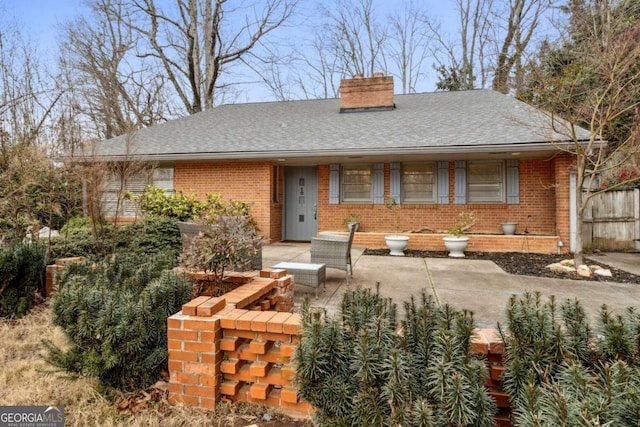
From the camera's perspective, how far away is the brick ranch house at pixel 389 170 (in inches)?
328

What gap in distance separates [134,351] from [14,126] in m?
14.4

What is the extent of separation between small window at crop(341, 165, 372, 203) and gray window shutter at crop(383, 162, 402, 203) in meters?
0.63

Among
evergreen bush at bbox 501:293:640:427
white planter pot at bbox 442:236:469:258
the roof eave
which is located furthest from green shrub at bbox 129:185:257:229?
evergreen bush at bbox 501:293:640:427

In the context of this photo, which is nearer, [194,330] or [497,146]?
[194,330]

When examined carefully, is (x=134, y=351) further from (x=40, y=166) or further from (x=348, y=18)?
(x=348, y=18)

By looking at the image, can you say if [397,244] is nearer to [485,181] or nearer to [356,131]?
[485,181]

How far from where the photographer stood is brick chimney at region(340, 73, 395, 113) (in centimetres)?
1153

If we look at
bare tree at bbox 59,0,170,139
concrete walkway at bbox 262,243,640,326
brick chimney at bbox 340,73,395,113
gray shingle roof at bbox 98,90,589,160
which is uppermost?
bare tree at bbox 59,0,170,139

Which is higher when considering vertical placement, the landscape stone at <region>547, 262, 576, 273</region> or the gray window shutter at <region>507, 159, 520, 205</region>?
the gray window shutter at <region>507, 159, 520, 205</region>

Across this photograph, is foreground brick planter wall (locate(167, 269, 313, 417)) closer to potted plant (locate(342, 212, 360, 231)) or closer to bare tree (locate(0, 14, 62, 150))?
potted plant (locate(342, 212, 360, 231))

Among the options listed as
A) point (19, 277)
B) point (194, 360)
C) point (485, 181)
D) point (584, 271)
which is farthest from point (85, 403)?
point (485, 181)

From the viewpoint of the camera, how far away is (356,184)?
9.95m

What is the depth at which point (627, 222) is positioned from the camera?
8.80 m

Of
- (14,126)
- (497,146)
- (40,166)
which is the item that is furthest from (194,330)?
(14,126)
